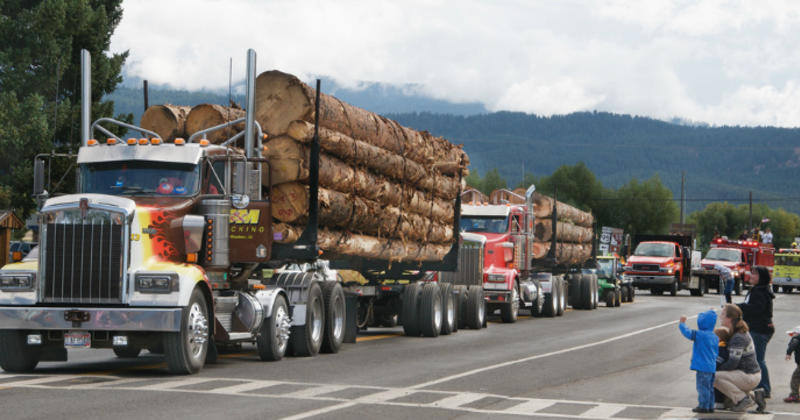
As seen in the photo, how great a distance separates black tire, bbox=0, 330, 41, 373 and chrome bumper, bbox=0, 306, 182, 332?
0.42 m

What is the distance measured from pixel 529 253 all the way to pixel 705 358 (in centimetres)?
2098

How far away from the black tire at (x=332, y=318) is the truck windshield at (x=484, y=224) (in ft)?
42.2

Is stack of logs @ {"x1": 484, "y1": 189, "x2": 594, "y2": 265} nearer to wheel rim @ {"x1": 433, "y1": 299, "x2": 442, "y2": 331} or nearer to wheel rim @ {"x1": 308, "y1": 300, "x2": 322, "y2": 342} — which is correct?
wheel rim @ {"x1": 433, "y1": 299, "x2": 442, "y2": 331}

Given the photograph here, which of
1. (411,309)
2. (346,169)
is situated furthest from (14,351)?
(411,309)

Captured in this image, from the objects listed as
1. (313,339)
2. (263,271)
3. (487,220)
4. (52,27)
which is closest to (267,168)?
(263,271)

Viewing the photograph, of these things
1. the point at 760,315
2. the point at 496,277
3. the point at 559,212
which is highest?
the point at 559,212

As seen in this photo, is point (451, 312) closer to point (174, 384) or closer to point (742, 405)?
point (174, 384)

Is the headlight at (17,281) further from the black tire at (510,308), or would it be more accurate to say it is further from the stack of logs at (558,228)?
the stack of logs at (558,228)

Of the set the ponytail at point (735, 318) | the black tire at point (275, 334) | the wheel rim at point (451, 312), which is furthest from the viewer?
the wheel rim at point (451, 312)

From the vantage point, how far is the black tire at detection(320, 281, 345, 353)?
19453mm

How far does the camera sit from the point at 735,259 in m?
67.0

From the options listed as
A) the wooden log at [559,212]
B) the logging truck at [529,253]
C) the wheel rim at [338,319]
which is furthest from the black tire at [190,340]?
the wooden log at [559,212]

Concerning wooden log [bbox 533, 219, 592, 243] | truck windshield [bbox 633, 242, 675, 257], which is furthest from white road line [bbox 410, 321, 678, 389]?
truck windshield [bbox 633, 242, 675, 257]

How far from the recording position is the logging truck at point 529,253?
31.8 metres
